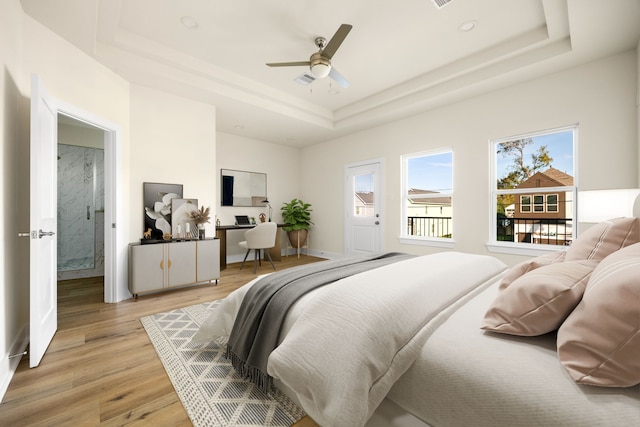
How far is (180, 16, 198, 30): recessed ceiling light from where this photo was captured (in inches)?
106

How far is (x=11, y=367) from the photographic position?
71.2 inches

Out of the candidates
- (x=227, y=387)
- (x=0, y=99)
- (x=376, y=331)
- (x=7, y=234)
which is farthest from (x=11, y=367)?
(x=376, y=331)

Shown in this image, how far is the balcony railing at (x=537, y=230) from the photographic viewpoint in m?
3.34

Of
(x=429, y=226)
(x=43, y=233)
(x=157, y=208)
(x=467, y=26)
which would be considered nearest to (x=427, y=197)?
(x=429, y=226)

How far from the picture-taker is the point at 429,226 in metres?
4.59

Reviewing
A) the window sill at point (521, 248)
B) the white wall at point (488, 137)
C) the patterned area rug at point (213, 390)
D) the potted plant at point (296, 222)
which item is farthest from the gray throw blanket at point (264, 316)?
the potted plant at point (296, 222)

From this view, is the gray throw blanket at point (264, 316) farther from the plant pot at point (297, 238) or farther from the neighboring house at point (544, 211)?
the plant pot at point (297, 238)

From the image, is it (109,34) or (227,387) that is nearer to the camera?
(227,387)

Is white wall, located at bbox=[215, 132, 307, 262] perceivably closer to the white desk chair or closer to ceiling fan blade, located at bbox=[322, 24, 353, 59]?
the white desk chair

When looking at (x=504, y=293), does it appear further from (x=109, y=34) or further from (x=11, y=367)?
(x=109, y=34)

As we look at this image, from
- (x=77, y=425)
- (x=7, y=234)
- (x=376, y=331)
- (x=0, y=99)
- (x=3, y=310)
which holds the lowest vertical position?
(x=77, y=425)

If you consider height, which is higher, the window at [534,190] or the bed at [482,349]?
the window at [534,190]

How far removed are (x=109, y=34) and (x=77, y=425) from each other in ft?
10.6

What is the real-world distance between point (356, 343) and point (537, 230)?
3.71 meters
